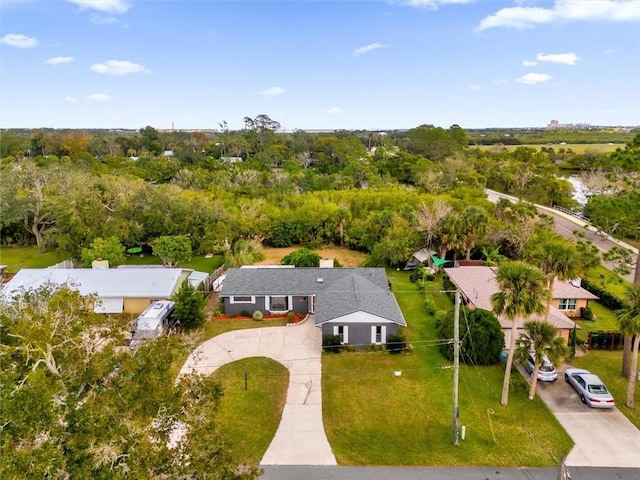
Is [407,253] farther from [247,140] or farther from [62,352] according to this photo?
[247,140]

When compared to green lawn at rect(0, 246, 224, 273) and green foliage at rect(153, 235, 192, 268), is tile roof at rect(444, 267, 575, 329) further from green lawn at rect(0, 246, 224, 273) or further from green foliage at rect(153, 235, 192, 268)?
green lawn at rect(0, 246, 224, 273)

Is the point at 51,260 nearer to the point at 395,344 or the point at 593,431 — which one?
the point at 395,344

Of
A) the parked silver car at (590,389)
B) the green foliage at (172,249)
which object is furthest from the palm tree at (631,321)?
the green foliage at (172,249)

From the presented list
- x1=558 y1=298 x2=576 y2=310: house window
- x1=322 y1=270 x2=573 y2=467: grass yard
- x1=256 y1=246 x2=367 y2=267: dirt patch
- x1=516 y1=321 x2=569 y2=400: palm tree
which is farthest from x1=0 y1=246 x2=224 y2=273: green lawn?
x1=516 y1=321 x2=569 y2=400: palm tree

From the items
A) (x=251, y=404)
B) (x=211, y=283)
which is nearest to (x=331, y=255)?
(x=211, y=283)

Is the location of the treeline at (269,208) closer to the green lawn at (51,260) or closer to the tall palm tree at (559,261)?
the green lawn at (51,260)

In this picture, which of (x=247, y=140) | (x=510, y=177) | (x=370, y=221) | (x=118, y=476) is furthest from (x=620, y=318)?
(x=247, y=140)
